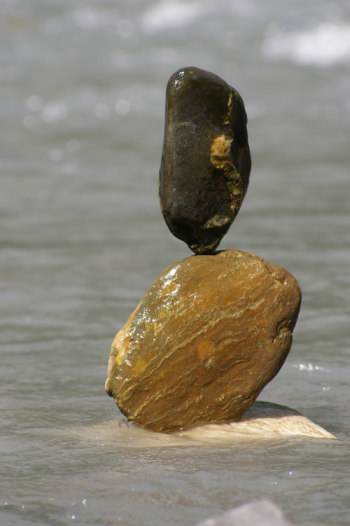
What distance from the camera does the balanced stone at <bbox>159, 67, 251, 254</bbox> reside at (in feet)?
12.9

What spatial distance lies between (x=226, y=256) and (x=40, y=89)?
40.3 ft

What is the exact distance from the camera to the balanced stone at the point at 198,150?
3932 millimetres

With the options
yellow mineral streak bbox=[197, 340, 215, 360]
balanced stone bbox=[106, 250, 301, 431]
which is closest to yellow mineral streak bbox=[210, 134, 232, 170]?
balanced stone bbox=[106, 250, 301, 431]

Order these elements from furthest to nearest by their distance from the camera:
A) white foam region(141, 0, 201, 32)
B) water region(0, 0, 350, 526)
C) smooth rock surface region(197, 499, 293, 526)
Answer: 1. white foam region(141, 0, 201, 32)
2. water region(0, 0, 350, 526)
3. smooth rock surface region(197, 499, 293, 526)

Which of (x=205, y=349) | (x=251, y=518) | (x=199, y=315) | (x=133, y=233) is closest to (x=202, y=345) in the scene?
(x=205, y=349)

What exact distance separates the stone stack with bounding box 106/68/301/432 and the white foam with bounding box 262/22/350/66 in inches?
521

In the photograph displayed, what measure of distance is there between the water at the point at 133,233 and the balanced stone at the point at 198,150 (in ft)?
3.52

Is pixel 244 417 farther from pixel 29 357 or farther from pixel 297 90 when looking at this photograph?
pixel 297 90

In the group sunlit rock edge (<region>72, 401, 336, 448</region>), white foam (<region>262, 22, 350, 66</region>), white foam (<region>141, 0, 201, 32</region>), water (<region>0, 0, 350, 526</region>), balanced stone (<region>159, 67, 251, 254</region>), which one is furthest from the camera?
white foam (<region>141, 0, 201, 32</region>)

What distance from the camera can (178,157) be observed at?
3.95 meters

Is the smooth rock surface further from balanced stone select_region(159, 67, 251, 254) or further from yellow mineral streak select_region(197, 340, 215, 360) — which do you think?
balanced stone select_region(159, 67, 251, 254)

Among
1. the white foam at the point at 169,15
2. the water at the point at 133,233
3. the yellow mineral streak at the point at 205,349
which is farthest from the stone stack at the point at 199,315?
the white foam at the point at 169,15

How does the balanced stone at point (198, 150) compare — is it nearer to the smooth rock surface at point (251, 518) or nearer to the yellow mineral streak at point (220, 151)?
the yellow mineral streak at point (220, 151)

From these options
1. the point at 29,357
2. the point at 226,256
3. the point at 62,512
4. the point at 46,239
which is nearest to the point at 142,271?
the point at 46,239
